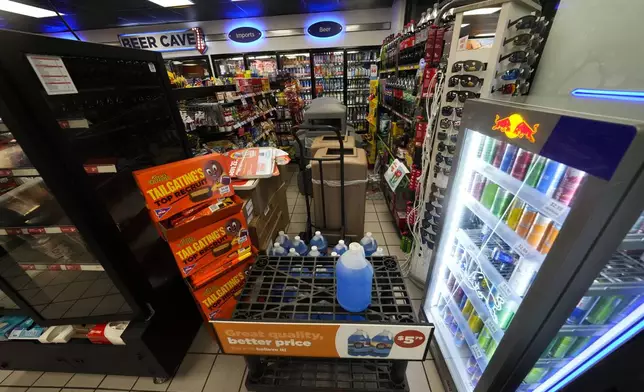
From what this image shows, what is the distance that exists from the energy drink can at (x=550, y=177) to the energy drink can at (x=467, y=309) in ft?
2.77

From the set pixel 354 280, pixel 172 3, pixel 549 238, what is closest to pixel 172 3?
pixel 172 3

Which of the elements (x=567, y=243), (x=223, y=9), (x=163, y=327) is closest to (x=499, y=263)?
(x=567, y=243)

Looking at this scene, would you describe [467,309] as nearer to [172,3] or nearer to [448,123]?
[448,123]

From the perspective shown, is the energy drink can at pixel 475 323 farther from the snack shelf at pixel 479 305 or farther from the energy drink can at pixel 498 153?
the energy drink can at pixel 498 153

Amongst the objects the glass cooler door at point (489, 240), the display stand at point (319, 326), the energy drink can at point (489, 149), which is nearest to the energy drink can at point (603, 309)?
the glass cooler door at point (489, 240)

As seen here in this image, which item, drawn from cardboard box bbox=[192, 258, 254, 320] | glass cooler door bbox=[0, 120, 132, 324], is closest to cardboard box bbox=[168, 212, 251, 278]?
cardboard box bbox=[192, 258, 254, 320]

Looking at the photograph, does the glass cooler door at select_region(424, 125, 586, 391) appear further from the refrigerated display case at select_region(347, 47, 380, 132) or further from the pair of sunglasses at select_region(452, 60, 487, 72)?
the refrigerated display case at select_region(347, 47, 380, 132)

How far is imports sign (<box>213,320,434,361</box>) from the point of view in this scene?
1.02 meters

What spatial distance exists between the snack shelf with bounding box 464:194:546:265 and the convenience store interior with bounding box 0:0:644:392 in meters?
0.01

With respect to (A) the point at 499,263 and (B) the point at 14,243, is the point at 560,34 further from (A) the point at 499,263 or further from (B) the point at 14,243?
(B) the point at 14,243

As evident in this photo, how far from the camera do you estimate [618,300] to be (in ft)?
2.58

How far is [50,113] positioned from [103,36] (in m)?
9.33

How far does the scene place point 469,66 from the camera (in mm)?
1444

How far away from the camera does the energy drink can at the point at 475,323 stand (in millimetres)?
1333
